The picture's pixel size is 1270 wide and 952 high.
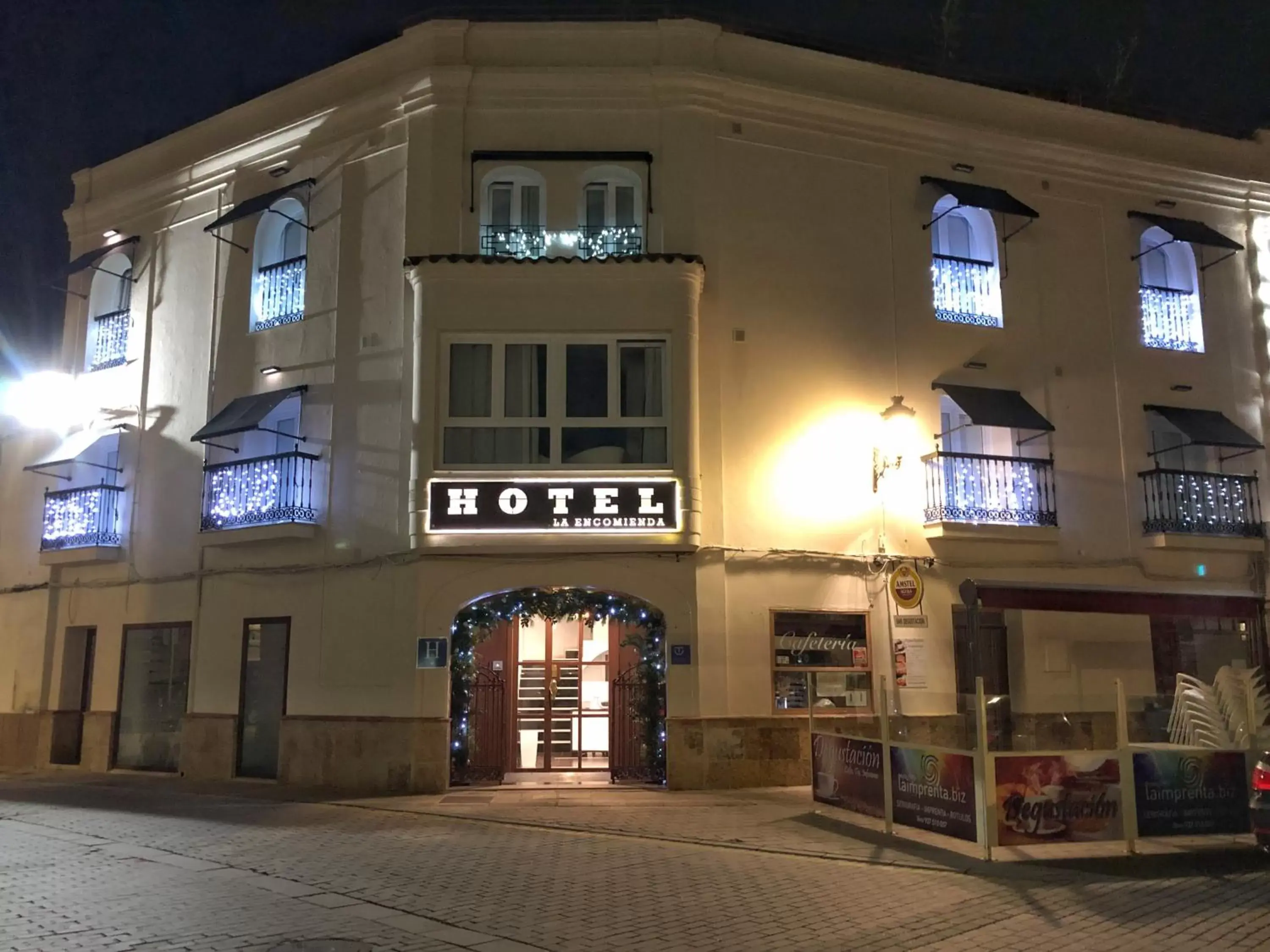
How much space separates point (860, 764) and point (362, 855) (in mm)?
5387

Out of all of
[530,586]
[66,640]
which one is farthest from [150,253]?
[530,586]

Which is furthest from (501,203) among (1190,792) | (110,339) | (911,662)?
(1190,792)

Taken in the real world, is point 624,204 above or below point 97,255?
below

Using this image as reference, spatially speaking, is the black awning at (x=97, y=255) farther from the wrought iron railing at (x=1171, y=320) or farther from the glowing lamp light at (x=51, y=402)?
the wrought iron railing at (x=1171, y=320)

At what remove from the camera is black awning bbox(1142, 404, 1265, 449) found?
1741cm

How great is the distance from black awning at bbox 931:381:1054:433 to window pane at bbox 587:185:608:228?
5997 mm

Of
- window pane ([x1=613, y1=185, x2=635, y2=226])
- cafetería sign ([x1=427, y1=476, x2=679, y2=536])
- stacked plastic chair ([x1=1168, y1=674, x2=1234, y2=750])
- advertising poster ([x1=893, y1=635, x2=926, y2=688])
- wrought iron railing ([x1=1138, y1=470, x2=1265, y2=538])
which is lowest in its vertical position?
stacked plastic chair ([x1=1168, y1=674, x2=1234, y2=750])

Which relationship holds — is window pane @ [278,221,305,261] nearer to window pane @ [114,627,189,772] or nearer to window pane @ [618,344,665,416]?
window pane @ [618,344,665,416]

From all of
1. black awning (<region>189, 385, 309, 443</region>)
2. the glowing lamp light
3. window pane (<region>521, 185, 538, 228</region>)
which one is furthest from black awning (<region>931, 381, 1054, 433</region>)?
the glowing lamp light

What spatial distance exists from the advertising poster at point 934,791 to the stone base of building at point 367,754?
258 inches

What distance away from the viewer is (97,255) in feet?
63.3

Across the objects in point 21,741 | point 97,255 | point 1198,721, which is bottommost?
point 21,741

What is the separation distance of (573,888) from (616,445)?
7.21 m

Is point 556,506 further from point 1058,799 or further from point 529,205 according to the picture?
point 1058,799
